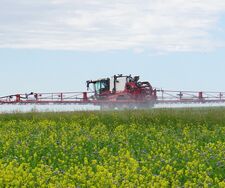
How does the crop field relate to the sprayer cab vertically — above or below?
below

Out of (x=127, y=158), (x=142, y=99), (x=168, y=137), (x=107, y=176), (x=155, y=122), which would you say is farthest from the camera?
(x=142, y=99)

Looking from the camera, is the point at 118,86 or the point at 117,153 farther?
the point at 118,86

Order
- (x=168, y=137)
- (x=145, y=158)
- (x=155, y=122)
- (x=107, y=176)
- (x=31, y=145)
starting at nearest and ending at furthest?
(x=107, y=176) → (x=145, y=158) → (x=31, y=145) → (x=168, y=137) → (x=155, y=122)

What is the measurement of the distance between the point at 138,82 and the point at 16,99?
615 inches

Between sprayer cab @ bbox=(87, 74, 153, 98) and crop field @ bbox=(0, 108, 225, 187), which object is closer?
crop field @ bbox=(0, 108, 225, 187)

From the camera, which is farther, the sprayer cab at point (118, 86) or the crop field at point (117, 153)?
the sprayer cab at point (118, 86)

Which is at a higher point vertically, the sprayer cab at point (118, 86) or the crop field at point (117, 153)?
the sprayer cab at point (118, 86)

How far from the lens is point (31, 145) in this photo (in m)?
17.4

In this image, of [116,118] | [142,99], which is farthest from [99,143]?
[142,99]

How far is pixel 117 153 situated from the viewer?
15.3 m

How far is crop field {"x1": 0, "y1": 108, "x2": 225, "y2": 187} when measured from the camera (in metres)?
10.4

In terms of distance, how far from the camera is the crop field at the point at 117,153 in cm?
1045

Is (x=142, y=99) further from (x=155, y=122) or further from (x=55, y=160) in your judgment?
(x=55, y=160)

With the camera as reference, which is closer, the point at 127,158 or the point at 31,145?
the point at 127,158
